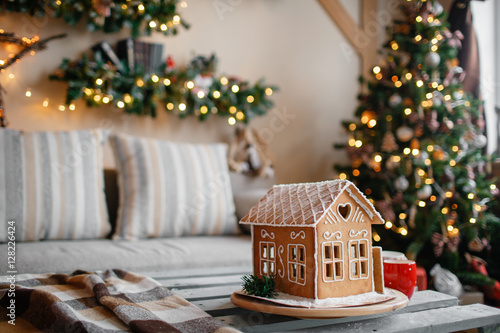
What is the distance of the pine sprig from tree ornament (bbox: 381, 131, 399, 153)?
157cm

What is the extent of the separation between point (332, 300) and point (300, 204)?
0.67 ft

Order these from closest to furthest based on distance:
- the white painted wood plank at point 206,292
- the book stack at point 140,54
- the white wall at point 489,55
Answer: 1. the white painted wood plank at point 206,292
2. the book stack at point 140,54
3. the white wall at point 489,55

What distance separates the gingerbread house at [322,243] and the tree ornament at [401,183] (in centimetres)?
132

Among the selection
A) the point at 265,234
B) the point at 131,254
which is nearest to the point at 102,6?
the point at 131,254

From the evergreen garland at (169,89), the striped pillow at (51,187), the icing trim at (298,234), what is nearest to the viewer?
the icing trim at (298,234)

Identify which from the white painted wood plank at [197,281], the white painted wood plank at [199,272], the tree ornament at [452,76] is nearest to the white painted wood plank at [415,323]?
the white painted wood plank at [197,281]

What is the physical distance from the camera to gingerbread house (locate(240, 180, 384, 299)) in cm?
87

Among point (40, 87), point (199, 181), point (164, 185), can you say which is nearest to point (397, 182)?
point (199, 181)

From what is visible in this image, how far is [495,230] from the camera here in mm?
2201

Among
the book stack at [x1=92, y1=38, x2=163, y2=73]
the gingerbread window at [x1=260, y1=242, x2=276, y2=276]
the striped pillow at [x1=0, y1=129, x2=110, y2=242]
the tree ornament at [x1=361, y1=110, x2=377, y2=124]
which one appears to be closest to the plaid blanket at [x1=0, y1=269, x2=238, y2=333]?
the gingerbread window at [x1=260, y1=242, x2=276, y2=276]

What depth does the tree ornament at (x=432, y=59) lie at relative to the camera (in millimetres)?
2256

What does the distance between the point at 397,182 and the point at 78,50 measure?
1.80m

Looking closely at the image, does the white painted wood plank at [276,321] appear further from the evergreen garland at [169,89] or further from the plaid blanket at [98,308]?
the evergreen garland at [169,89]

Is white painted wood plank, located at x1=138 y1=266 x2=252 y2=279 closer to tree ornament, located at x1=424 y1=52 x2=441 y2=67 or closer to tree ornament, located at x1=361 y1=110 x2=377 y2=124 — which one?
tree ornament, located at x1=361 y1=110 x2=377 y2=124
